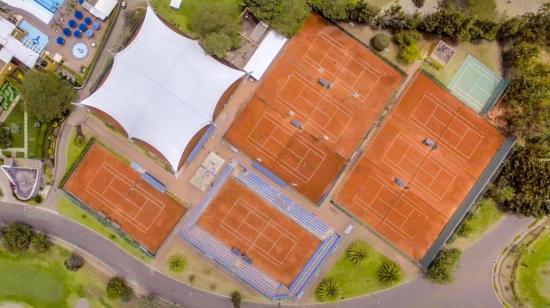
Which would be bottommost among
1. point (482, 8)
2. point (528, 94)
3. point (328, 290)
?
point (328, 290)

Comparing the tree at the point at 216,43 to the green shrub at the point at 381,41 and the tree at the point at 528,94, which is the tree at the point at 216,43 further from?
the tree at the point at 528,94

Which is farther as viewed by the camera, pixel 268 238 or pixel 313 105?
pixel 268 238

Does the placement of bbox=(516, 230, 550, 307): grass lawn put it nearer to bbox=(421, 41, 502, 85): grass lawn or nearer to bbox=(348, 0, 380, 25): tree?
bbox=(421, 41, 502, 85): grass lawn

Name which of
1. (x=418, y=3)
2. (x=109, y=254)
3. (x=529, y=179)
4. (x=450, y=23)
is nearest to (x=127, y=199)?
(x=109, y=254)

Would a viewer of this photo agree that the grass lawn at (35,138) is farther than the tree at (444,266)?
Yes

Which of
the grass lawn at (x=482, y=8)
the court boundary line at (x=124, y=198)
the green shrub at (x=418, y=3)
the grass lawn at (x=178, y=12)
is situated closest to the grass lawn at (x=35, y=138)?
the court boundary line at (x=124, y=198)

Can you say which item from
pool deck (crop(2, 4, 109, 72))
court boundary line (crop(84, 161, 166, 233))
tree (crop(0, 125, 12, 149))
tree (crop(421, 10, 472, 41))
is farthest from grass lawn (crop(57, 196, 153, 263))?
tree (crop(421, 10, 472, 41))

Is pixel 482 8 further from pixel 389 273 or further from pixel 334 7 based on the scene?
pixel 389 273

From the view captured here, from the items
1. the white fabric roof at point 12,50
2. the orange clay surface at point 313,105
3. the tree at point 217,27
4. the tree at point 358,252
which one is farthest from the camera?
the orange clay surface at point 313,105
